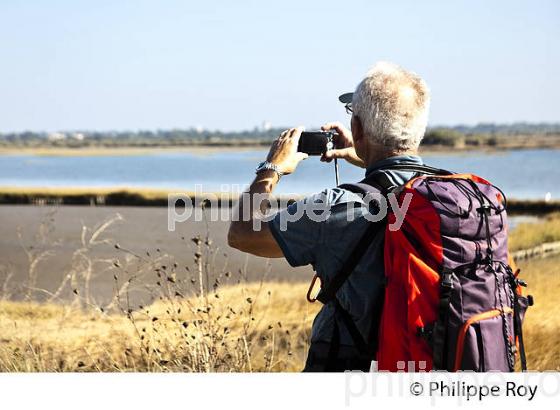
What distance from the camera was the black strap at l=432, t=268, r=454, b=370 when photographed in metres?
2.05

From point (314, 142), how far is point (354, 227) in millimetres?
407

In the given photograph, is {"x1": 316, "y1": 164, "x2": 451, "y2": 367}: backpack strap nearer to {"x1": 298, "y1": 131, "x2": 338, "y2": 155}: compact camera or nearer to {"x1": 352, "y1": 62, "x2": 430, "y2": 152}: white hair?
{"x1": 352, "y1": 62, "x2": 430, "y2": 152}: white hair

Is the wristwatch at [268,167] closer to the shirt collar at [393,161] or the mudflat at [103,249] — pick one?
the shirt collar at [393,161]

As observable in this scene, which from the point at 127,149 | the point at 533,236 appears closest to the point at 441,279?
the point at 533,236

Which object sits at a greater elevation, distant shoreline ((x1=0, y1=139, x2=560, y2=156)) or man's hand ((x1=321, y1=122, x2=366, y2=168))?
man's hand ((x1=321, y1=122, x2=366, y2=168))

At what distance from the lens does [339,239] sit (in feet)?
7.07

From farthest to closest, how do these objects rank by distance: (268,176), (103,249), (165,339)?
(103,249) < (165,339) < (268,176)

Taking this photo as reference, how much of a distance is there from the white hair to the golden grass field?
1650 millimetres

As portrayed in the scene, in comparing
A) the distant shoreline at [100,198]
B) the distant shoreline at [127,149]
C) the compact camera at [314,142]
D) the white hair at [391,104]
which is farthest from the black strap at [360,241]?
the distant shoreline at [127,149]

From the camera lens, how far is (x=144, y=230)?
706 inches

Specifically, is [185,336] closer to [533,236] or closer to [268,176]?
[268,176]

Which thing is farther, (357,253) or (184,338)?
(184,338)

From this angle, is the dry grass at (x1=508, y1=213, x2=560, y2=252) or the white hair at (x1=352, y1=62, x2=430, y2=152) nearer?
the white hair at (x1=352, y1=62, x2=430, y2=152)

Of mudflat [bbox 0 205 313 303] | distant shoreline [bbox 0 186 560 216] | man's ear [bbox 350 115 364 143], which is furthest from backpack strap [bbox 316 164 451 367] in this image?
distant shoreline [bbox 0 186 560 216]
